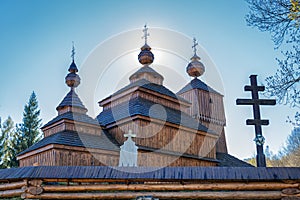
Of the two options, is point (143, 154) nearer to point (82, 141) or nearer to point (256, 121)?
point (82, 141)

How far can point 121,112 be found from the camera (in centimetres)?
1686

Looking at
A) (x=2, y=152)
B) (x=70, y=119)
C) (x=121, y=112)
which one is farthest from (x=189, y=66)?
(x=2, y=152)

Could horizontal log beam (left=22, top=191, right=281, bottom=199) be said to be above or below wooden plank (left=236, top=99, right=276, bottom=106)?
below

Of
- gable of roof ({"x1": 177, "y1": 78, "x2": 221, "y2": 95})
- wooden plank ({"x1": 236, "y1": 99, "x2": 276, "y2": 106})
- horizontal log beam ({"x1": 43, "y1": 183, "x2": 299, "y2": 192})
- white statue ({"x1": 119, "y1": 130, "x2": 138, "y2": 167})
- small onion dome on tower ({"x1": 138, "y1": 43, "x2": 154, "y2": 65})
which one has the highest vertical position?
small onion dome on tower ({"x1": 138, "y1": 43, "x2": 154, "y2": 65})

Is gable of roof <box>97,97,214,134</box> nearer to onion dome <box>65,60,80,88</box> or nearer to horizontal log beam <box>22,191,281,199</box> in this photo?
onion dome <box>65,60,80,88</box>

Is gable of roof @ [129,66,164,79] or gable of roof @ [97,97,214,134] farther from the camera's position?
gable of roof @ [129,66,164,79]

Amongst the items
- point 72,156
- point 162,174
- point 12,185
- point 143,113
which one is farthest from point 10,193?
point 143,113

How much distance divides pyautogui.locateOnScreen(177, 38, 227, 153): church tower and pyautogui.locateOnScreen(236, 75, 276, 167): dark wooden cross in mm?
13281

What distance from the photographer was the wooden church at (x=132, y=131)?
14844 millimetres

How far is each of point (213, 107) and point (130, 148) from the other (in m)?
12.5

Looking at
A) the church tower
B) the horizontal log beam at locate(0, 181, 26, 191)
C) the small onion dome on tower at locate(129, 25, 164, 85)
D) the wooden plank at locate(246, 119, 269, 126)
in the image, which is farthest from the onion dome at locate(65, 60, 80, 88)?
the horizontal log beam at locate(0, 181, 26, 191)

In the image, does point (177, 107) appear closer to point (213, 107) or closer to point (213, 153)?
point (213, 153)

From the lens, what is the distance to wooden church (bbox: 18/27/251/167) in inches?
584

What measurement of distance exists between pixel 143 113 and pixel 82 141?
2.74m
